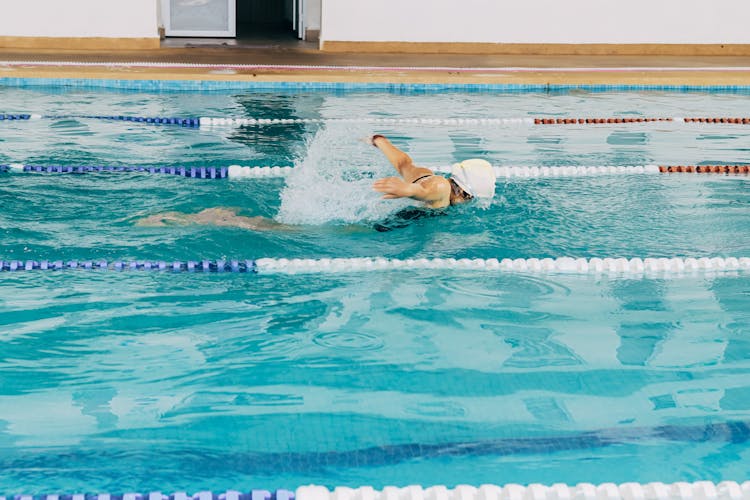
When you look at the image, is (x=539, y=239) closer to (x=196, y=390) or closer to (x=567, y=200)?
(x=567, y=200)

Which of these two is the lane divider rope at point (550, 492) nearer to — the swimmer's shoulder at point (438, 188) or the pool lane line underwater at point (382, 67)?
the swimmer's shoulder at point (438, 188)

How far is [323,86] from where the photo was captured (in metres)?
9.80

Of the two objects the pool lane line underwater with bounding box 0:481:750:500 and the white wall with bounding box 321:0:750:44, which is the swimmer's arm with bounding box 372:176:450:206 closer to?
the pool lane line underwater with bounding box 0:481:750:500

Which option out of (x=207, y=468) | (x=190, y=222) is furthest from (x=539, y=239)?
(x=207, y=468)

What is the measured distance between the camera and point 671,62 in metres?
12.0

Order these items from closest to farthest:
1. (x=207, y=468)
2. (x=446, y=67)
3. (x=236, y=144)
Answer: (x=207, y=468)
(x=236, y=144)
(x=446, y=67)

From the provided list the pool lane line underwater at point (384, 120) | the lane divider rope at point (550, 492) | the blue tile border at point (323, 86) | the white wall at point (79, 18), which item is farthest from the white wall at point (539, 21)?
the lane divider rope at point (550, 492)

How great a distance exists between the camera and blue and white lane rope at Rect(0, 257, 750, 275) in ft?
13.9

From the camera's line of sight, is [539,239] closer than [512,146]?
Yes

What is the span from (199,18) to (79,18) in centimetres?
178

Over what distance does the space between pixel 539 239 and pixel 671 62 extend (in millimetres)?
7940

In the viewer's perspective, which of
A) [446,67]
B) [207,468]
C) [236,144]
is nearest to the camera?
[207,468]

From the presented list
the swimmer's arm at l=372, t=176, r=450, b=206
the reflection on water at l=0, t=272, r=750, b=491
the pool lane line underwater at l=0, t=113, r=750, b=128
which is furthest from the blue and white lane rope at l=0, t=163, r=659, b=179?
the reflection on water at l=0, t=272, r=750, b=491

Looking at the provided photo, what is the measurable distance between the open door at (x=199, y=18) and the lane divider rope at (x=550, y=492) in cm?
1156
